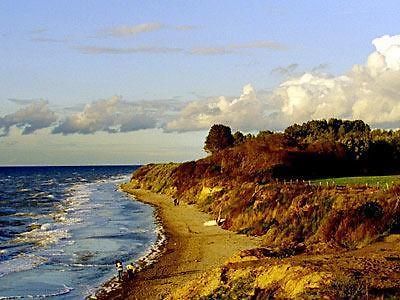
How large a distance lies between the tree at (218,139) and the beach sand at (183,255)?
6057 centimetres

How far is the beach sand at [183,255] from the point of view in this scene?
24406 millimetres

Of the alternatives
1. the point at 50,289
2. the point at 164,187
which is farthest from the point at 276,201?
the point at 164,187

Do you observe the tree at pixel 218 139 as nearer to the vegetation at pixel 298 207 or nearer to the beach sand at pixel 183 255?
the vegetation at pixel 298 207

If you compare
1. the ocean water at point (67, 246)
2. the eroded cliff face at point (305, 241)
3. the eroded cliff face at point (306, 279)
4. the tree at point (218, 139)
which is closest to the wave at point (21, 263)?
the ocean water at point (67, 246)

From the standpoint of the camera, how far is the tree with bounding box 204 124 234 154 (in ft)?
366

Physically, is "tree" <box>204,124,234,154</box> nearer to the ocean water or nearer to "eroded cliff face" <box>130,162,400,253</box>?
the ocean water

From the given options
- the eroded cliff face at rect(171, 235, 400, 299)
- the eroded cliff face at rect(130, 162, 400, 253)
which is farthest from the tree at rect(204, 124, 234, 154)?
the eroded cliff face at rect(171, 235, 400, 299)

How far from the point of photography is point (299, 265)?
17.9 metres

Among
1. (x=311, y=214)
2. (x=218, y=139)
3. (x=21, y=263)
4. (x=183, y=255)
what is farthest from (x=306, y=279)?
(x=218, y=139)

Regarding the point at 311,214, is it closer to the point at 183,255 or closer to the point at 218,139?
the point at 183,255

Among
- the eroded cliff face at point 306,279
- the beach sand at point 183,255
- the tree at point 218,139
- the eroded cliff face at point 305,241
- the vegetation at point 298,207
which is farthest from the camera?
the tree at point 218,139

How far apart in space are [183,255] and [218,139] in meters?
80.3

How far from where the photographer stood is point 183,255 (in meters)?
32.1

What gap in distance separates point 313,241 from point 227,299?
1182 centimetres
